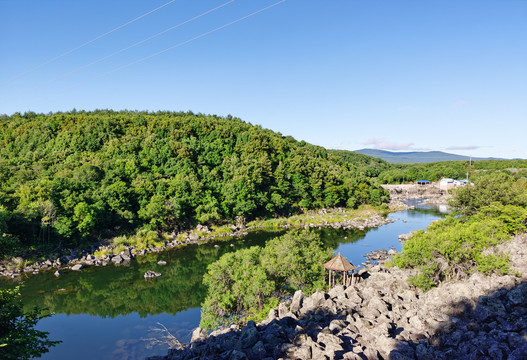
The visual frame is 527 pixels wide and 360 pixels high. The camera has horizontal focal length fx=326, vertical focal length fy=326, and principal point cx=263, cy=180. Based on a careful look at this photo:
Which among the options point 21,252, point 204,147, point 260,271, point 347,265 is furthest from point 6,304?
point 204,147

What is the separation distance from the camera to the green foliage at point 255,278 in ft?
64.6

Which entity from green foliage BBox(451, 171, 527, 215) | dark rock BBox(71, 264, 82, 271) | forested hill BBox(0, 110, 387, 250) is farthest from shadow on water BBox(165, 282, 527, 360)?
forested hill BBox(0, 110, 387, 250)

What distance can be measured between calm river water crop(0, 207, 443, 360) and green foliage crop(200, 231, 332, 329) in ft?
12.0

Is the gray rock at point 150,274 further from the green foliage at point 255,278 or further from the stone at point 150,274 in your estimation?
the green foliage at point 255,278

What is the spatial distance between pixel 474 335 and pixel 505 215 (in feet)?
74.3

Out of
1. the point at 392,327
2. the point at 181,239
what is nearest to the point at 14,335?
the point at 392,327

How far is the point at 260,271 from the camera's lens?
20.4 meters

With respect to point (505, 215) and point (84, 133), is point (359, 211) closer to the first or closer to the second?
point (505, 215)

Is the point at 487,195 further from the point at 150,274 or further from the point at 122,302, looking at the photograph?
the point at 122,302

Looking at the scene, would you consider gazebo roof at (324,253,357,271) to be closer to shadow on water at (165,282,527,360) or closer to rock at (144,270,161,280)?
shadow on water at (165,282,527,360)

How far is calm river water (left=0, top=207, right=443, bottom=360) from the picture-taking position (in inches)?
812

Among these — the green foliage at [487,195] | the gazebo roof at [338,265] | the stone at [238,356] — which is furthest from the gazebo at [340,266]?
the green foliage at [487,195]

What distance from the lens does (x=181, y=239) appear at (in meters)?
45.6

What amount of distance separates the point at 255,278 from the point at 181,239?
27728 mm
